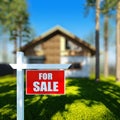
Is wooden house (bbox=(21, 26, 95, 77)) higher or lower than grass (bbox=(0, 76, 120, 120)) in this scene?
higher

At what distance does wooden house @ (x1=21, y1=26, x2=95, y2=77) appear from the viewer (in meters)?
36.1

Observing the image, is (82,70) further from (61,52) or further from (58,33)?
(58,33)

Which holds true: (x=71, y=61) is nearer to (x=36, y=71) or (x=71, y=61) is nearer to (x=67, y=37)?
(x=67, y=37)

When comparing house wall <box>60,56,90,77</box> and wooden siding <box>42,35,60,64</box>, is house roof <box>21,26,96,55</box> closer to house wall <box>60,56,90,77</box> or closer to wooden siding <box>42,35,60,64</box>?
wooden siding <box>42,35,60,64</box>

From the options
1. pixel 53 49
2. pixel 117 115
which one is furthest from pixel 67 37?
pixel 117 115

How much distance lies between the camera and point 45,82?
8.03m

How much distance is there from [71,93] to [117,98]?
2205 mm

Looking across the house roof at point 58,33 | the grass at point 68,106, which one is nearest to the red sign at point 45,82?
the grass at point 68,106

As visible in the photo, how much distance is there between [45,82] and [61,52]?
28.9 m

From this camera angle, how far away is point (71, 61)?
3669 cm

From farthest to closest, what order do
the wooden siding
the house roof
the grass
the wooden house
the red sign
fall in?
the wooden siding, the wooden house, the house roof, the grass, the red sign

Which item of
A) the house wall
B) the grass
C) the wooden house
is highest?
the wooden house

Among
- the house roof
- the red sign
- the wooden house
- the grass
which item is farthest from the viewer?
the wooden house

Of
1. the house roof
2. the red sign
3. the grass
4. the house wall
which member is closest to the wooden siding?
the house roof
